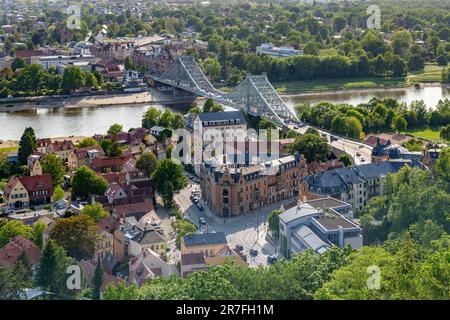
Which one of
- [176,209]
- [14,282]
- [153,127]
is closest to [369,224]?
[176,209]

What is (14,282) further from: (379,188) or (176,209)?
(379,188)

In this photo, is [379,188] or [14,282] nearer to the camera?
[14,282]

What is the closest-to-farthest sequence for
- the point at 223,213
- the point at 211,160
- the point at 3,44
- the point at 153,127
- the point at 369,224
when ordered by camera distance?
the point at 369,224 < the point at 223,213 < the point at 211,160 < the point at 153,127 < the point at 3,44

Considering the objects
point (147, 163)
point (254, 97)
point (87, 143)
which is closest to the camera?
point (147, 163)

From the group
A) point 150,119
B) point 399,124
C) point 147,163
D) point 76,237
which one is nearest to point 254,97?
point 150,119

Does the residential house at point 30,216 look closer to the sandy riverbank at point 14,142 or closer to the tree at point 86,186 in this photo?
the tree at point 86,186

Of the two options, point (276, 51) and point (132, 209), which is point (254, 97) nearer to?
point (132, 209)

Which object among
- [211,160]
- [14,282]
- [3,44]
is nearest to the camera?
[14,282]
